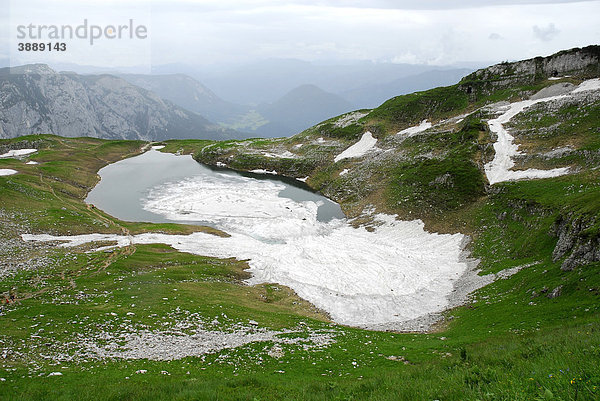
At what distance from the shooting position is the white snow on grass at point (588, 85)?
305ft

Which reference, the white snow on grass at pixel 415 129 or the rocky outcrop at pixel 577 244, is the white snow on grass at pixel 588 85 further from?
the rocky outcrop at pixel 577 244

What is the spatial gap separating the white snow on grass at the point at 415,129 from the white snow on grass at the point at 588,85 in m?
40.8

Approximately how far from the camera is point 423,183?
272 feet

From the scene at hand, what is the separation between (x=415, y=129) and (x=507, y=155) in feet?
141

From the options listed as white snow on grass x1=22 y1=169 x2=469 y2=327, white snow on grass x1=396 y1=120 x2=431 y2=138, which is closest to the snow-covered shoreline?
white snow on grass x1=22 y1=169 x2=469 y2=327

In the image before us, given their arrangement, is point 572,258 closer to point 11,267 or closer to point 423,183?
point 423,183

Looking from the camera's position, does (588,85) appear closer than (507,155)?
No

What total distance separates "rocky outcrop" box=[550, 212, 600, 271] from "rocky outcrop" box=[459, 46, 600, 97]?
95.3 meters

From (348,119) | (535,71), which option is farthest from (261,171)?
(535,71)

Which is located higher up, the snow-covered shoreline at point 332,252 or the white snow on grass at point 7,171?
the white snow on grass at point 7,171

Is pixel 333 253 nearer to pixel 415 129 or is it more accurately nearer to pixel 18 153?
pixel 415 129

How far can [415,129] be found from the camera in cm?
12106

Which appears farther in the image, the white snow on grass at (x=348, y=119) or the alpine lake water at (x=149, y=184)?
the white snow on grass at (x=348, y=119)

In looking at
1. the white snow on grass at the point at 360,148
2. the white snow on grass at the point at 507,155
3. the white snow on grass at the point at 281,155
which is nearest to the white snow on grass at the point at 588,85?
the white snow on grass at the point at 507,155
